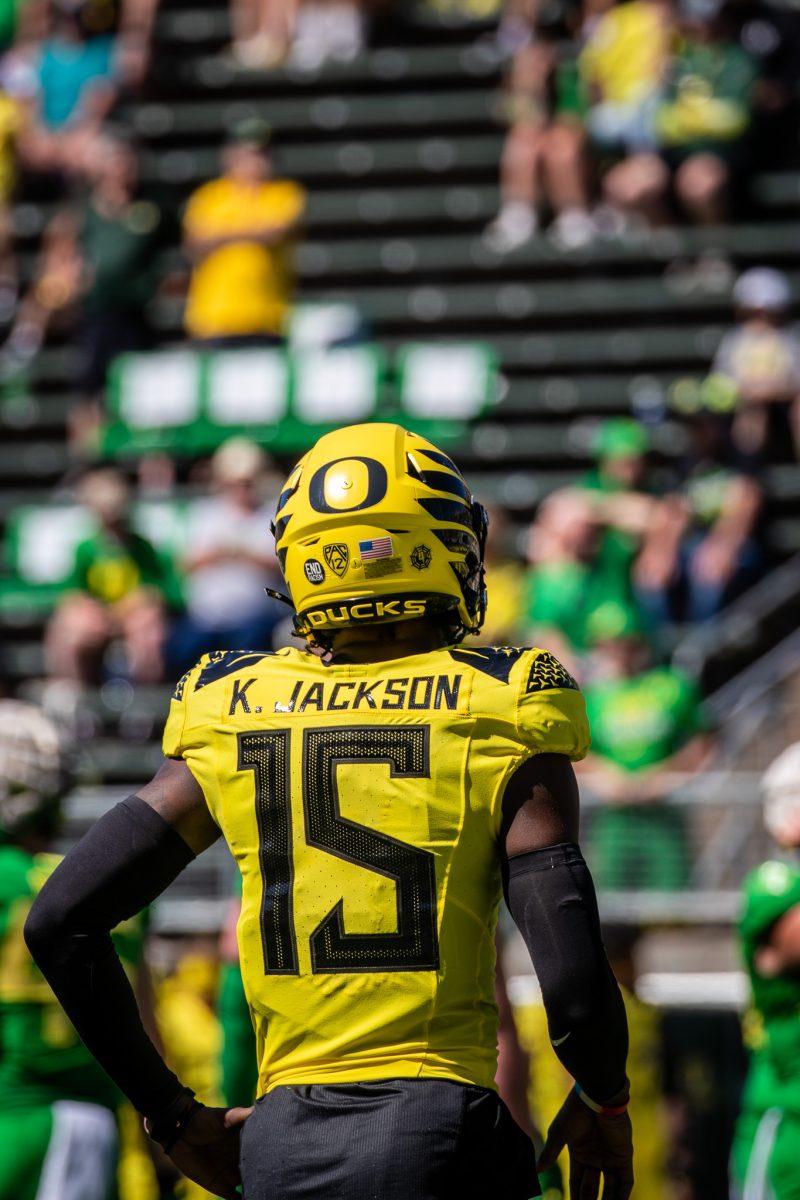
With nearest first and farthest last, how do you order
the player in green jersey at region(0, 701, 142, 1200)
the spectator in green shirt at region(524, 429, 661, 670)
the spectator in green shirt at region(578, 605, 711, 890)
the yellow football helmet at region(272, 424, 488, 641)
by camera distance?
the yellow football helmet at region(272, 424, 488, 641) < the player in green jersey at region(0, 701, 142, 1200) < the spectator in green shirt at region(578, 605, 711, 890) < the spectator in green shirt at region(524, 429, 661, 670)

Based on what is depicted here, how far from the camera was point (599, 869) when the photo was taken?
7824mm

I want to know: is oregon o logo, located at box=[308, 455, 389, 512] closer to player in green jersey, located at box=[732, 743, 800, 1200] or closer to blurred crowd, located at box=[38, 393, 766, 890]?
player in green jersey, located at box=[732, 743, 800, 1200]

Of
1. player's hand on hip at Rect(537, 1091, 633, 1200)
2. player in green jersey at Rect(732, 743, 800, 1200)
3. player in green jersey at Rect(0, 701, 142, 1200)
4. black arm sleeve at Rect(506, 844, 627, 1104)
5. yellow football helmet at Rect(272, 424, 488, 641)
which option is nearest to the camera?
black arm sleeve at Rect(506, 844, 627, 1104)

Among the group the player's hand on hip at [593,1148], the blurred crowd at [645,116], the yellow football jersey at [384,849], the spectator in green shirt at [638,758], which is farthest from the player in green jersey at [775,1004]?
the blurred crowd at [645,116]

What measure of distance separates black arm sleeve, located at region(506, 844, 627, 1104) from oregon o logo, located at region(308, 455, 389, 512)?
23.1 inches

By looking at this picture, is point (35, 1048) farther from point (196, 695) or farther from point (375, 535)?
point (375, 535)

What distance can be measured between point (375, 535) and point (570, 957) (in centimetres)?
68

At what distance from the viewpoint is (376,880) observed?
2.75 meters

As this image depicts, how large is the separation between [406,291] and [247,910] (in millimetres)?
9699

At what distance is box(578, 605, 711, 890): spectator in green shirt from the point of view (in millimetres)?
7809

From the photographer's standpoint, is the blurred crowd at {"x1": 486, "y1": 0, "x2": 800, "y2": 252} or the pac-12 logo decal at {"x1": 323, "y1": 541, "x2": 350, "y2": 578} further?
the blurred crowd at {"x1": 486, "y1": 0, "x2": 800, "y2": 252}

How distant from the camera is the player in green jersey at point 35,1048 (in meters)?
3.93

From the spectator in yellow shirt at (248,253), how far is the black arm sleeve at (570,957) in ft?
29.0

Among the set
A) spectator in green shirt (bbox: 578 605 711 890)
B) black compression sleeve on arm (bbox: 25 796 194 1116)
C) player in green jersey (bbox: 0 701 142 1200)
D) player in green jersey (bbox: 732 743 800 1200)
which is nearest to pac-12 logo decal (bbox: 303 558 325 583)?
black compression sleeve on arm (bbox: 25 796 194 1116)
